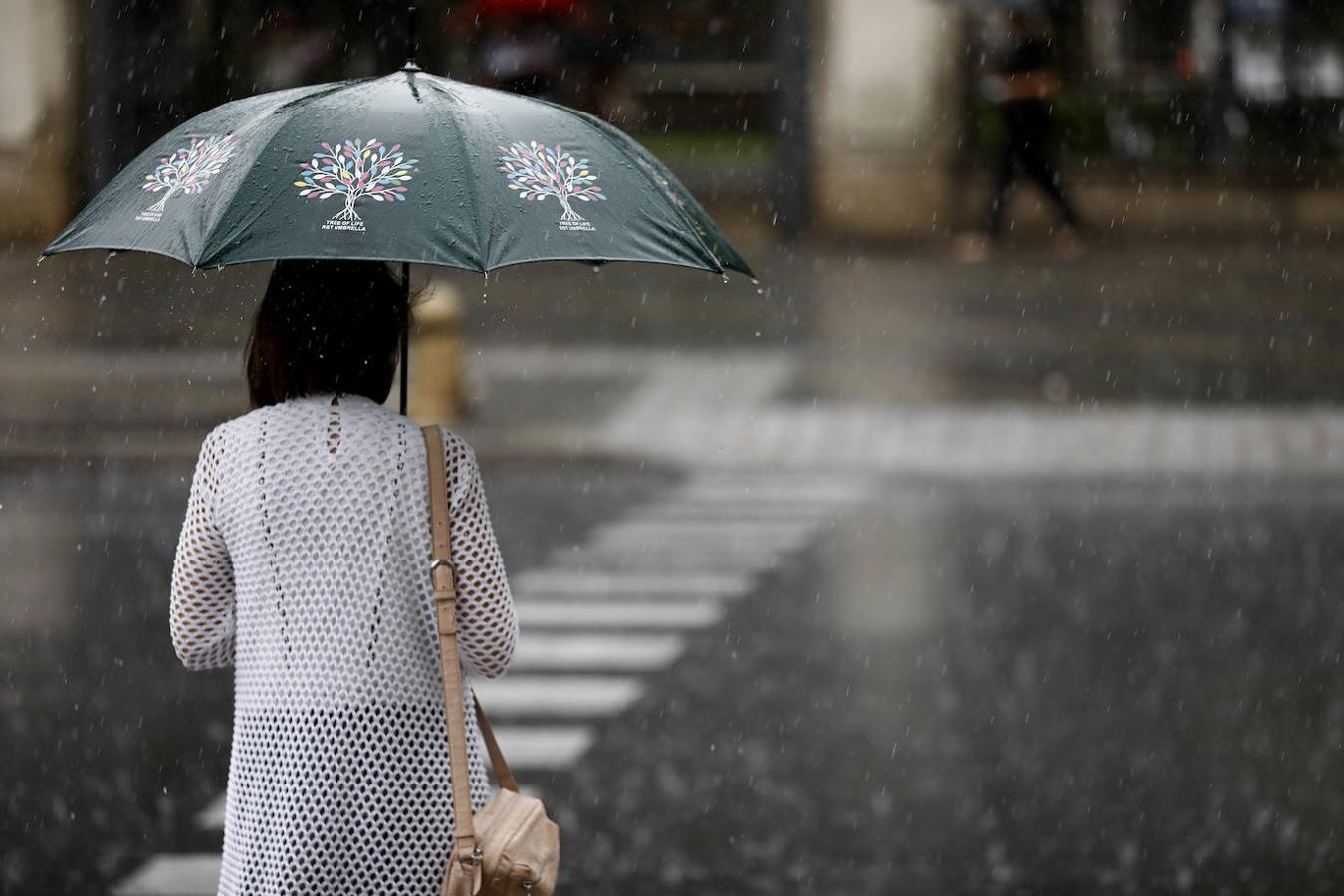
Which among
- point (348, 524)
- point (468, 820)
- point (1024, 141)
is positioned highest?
point (348, 524)

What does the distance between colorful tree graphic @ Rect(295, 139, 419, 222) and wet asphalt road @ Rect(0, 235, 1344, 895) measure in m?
2.82

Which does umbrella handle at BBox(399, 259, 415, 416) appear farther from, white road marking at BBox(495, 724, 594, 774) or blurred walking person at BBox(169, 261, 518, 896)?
white road marking at BBox(495, 724, 594, 774)

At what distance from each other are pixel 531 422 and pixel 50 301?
611 cm

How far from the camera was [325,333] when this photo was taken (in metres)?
3.65

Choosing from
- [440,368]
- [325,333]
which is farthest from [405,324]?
[440,368]

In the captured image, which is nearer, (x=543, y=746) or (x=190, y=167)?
(x=190, y=167)

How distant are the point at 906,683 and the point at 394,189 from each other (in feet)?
15.9

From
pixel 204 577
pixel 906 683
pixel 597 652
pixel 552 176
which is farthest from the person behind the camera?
pixel 597 652

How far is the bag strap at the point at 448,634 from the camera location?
136 inches

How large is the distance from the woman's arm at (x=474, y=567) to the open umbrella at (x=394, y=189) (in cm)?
32

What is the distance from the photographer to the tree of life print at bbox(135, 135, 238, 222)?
3.90 meters

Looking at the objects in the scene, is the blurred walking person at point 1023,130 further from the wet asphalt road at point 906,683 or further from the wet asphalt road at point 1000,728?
the wet asphalt road at point 1000,728

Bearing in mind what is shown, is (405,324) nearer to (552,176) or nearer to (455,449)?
(455,449)

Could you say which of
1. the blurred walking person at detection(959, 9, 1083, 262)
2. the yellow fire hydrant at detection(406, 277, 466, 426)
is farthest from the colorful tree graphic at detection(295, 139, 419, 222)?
the blurred walking person at detection(959, 9, 1083, 262)
